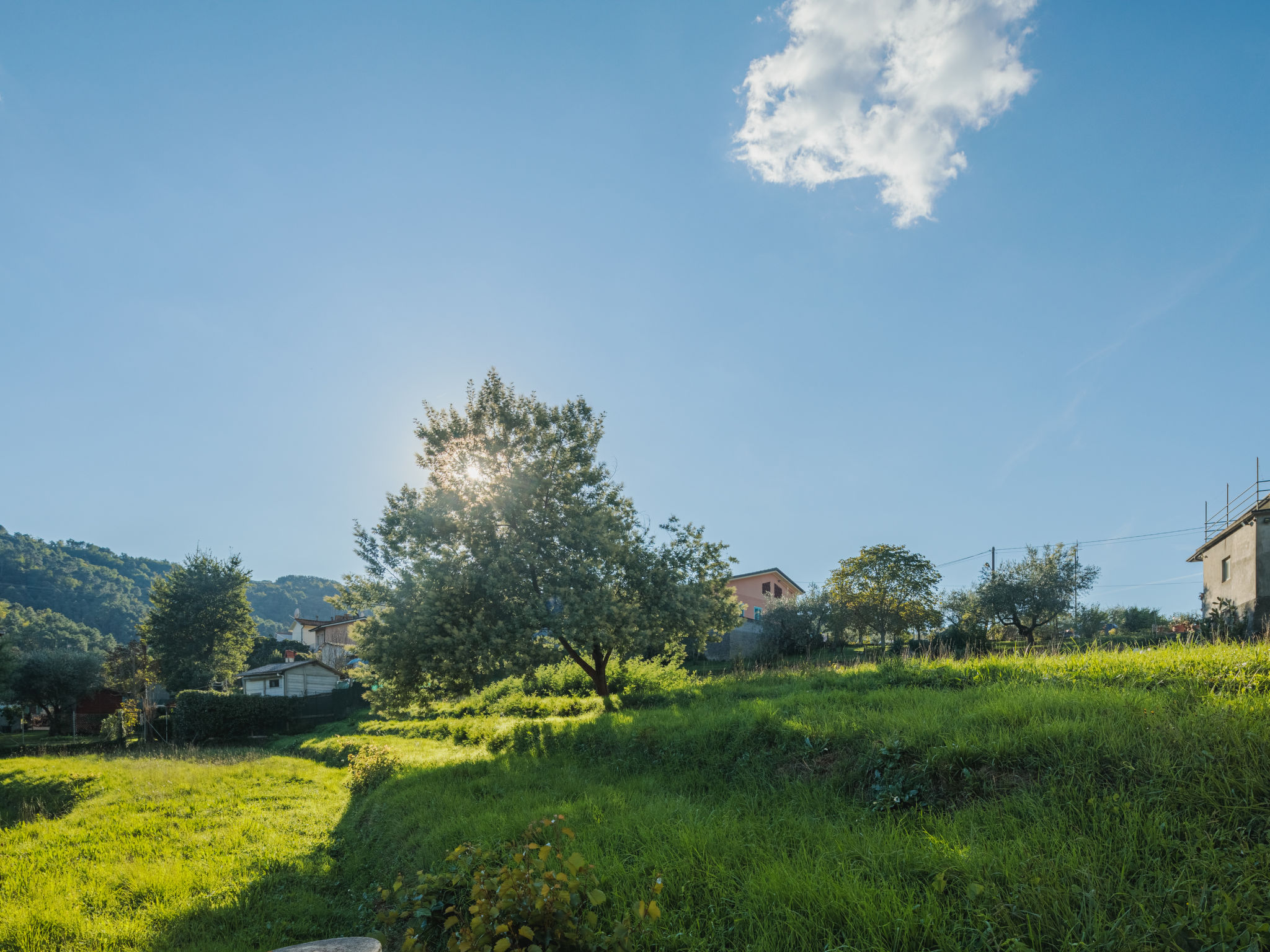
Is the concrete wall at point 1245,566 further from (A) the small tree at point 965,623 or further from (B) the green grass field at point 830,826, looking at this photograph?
(B) the green grass field at point 830,826

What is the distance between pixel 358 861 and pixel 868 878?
812cm

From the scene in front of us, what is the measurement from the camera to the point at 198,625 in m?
47.1

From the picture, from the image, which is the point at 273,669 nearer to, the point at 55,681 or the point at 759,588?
the point at 55,681

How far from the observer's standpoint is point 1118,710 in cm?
590

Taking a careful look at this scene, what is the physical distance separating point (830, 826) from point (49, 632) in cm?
10453

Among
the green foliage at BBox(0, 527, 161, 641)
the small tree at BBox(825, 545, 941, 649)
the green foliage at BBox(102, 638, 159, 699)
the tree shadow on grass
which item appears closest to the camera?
the tree shadow on grass

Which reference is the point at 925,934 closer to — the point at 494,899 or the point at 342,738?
the point at 494,899

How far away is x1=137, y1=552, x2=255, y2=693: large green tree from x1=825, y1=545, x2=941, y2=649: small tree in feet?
158

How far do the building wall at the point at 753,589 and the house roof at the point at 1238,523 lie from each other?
93.7 ft

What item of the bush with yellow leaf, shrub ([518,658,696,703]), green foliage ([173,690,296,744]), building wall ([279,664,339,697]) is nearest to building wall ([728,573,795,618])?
shrub ([518,658,696,703])

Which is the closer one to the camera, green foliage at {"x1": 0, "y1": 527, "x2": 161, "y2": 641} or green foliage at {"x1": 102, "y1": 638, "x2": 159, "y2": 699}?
A: green foliage at {"x1": 102, "y1": 638, "x2": 159, "y2": 699}

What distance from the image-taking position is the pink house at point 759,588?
52.1 m

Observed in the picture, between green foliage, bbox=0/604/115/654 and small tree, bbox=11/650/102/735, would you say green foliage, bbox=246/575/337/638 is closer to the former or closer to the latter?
green foliage, bbox=0/604/115/654

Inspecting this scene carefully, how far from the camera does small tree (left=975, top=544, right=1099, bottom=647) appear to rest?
3825 cm
